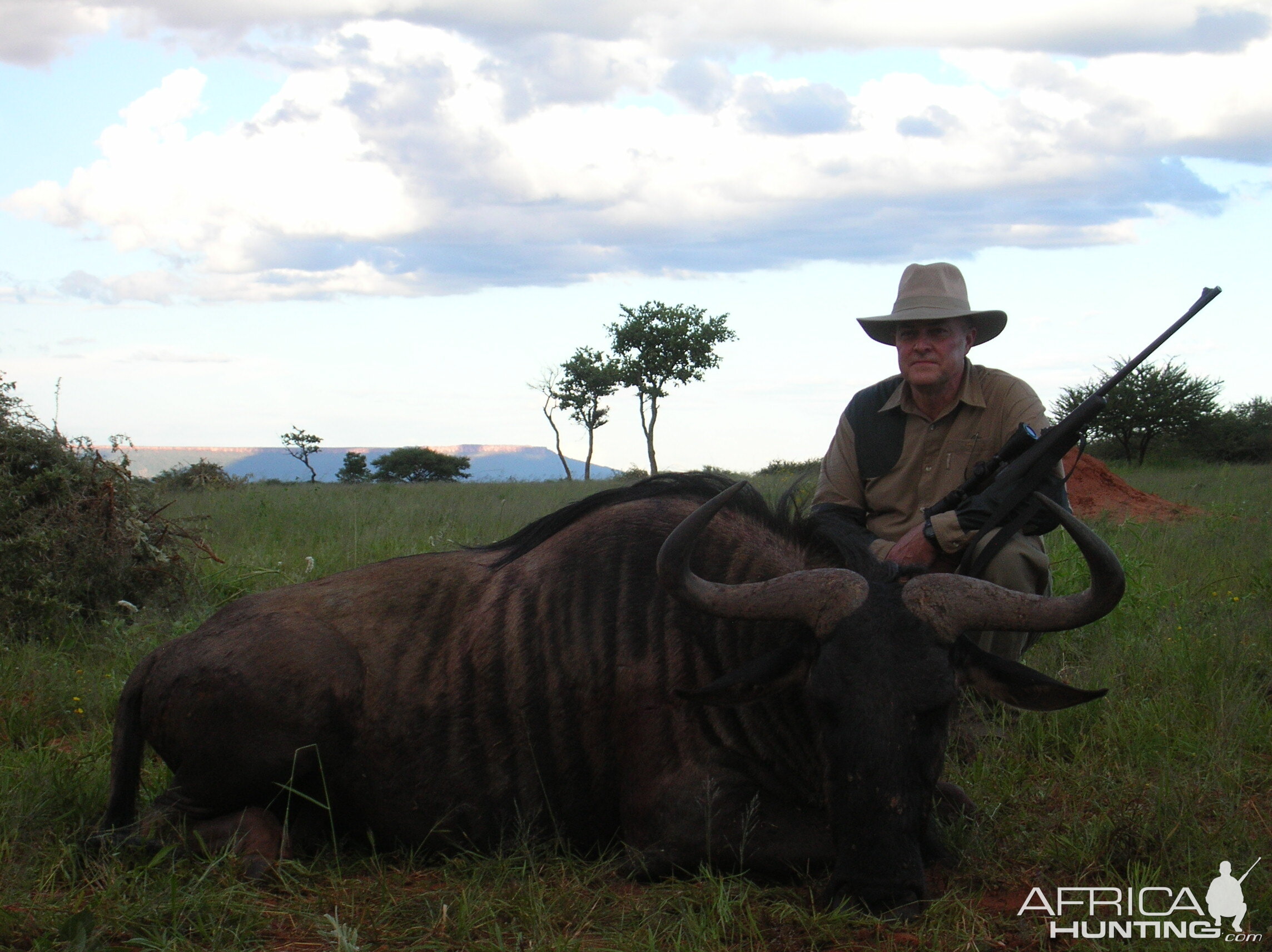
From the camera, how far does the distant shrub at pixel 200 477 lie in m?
16.5

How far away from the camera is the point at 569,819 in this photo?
3443 millimetres

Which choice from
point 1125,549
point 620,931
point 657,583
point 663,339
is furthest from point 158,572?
point 663,339

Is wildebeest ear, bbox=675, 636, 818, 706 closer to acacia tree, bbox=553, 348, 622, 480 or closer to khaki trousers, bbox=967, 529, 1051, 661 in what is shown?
khaki trousers, bbox=967, 529, 1051, 661

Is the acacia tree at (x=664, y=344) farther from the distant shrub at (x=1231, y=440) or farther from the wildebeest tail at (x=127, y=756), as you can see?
the wildebeest tail at (x=127, y=756)

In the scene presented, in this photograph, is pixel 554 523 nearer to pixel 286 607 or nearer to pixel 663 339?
pixel 286 607

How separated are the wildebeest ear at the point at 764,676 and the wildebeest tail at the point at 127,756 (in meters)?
1.82

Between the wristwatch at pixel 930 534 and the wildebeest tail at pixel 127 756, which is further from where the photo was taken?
the wristwatch at pixel 930 534

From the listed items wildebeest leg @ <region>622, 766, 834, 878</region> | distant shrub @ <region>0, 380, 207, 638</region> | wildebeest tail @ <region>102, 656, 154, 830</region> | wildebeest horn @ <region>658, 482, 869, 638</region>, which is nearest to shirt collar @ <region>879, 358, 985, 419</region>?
wildebeest horn @ <region>658, 482, 869, 638</region>

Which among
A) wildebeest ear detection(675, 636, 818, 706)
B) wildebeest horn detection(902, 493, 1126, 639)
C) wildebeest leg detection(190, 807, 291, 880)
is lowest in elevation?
wildebeest leg detection(190, 807, 291, 880)

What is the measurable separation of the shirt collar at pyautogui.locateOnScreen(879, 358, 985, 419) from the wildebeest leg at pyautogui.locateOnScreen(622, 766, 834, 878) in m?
2.10

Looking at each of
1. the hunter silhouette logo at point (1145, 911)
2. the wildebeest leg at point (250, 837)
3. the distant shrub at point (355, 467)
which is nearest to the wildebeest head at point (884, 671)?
the hunter silhouette logo at point (1145, 911)

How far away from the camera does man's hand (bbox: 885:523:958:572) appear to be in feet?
12.8

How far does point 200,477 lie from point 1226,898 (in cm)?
1696

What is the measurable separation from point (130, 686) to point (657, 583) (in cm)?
175
